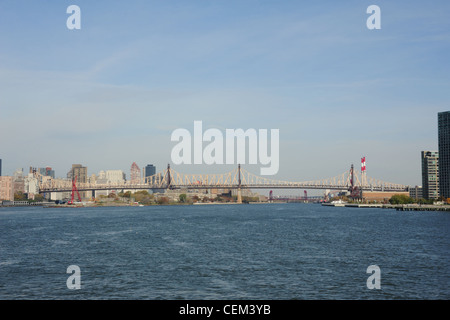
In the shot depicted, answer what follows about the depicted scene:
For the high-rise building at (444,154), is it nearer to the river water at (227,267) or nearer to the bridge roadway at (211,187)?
the bridge roadway at (211,187)

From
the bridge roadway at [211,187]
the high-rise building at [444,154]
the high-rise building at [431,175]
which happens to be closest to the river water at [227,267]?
the bridge roadway at [211,187]

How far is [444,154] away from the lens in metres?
165

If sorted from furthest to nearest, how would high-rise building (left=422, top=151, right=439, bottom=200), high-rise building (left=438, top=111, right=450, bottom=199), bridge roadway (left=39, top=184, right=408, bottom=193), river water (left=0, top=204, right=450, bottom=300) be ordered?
1. high-rise building (left=422, top=151, right=439, bottom=200)
2. bridge roadway (left=39, top=184, right=408, bottom=193)
3. high-rise building (left=438, top=111, right=450, bottom=199)
4. river water (left=0, top=204, right=450, bottom=300)

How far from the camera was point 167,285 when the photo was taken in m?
22.2

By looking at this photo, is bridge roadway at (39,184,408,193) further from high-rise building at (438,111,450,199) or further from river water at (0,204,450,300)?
river water at (0,204,450,300)

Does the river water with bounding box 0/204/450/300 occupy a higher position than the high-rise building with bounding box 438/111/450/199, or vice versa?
the high-rise building with bounding box 438/111/450/199

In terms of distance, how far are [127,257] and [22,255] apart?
7635 mm

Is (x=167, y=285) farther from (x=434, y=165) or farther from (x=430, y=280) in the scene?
(x=434, y=165)

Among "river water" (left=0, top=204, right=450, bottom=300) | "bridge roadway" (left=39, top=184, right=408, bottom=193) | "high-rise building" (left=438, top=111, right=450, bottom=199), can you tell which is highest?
"high-rise building" (left=438, top=111, right=450, bottom=199)

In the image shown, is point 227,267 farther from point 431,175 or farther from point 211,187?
point 431,175

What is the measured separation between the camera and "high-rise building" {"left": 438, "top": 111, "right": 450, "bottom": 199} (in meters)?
163

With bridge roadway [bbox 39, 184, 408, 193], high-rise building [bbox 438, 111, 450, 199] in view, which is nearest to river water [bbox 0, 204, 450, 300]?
bridge roadway [bbox 39, 184, 408, 193]

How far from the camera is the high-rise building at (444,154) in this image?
163125mm
